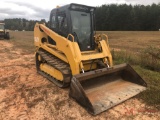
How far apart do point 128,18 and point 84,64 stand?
56.2 meters

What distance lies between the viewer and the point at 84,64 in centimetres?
588

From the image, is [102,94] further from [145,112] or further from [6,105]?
[6,105]

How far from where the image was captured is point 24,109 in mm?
4535

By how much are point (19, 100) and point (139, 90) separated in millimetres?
3450

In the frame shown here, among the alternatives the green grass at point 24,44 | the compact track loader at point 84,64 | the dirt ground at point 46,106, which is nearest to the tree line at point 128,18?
the green grass at point 24,44

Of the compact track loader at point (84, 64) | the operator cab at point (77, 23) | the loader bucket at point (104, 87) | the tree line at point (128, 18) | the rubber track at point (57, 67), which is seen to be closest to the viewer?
the loader bucket at point (104, 87)

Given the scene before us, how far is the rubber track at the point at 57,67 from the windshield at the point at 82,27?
2.99 ft

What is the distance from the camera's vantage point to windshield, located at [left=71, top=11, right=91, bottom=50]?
6.05 m

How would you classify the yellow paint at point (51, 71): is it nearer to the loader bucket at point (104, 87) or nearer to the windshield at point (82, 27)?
the loader bucket at point (104, 87)

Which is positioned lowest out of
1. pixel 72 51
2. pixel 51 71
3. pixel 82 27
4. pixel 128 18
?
pixel 51 71

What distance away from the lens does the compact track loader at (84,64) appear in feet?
15.9

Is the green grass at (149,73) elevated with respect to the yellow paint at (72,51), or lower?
lower

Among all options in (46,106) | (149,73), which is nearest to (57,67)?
(46,106)

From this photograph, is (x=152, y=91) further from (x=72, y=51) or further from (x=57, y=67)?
(x=57, y=67)
